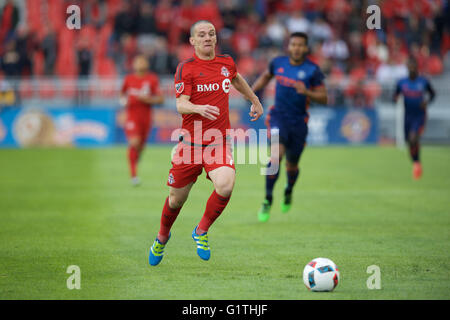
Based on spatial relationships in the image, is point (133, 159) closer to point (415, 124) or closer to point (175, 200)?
point (415, 124)

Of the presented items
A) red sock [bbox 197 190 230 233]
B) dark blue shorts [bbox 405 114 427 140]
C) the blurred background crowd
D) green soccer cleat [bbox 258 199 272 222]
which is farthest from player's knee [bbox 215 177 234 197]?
the blurred background crowd

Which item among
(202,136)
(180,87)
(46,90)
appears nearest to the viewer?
(180,87)

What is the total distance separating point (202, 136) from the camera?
792cm

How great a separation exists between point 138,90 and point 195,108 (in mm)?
9076

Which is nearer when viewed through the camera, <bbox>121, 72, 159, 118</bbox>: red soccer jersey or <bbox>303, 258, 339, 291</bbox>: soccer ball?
<bbox>303, 258, 339, 291</bbox>: soccer ball

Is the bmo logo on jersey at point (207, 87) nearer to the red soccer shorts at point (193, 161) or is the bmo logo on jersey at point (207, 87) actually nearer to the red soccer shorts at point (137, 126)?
the red soccer shorts at point (193, 161)

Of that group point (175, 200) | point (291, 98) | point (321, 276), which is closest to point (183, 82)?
point (175, 200)

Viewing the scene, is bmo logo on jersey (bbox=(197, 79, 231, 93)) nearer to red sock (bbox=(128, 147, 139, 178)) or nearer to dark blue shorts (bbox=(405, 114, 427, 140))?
red sock (bbox=(128, 147, 139, 178))

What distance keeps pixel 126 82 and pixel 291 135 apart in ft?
19.0

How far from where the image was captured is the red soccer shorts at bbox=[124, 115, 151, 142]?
53.4 ft

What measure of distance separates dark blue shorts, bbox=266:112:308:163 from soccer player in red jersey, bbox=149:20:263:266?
137 inches

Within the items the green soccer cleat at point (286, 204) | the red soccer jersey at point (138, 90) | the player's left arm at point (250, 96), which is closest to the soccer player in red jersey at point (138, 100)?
the red soccer jersey at point (138, 90)

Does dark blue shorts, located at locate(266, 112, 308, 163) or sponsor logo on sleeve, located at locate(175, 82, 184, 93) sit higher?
sponsor logo on sleeve, located at locate(175, 82, 184, 93)

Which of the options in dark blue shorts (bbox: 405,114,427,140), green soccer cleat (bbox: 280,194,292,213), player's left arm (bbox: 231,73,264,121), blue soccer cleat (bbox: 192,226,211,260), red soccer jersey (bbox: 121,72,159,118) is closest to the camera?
blue soccer cleat (bbox: 192,226,211,260)
